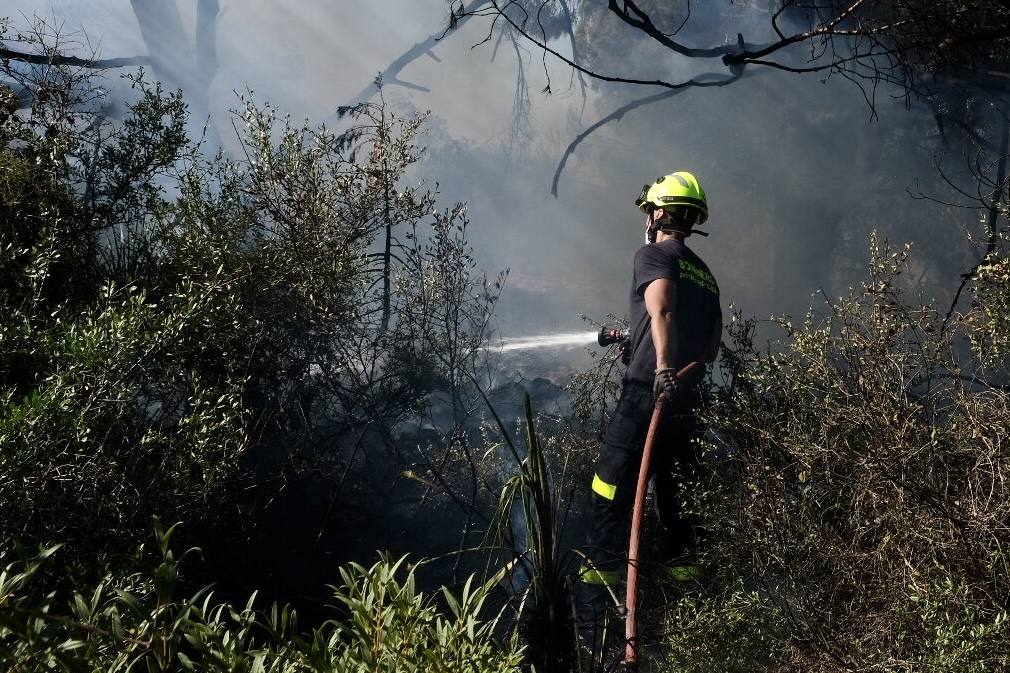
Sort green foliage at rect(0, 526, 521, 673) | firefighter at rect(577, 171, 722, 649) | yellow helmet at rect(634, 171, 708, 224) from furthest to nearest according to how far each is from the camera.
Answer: yellow helmet at rect(634, 171, 708, 224) → firefighter at rect(577, 171, 722, 649) → green foliage at rect(0, 526, 521, 673)

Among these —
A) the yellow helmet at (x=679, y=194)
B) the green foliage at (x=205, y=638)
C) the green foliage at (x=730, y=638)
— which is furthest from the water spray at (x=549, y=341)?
the green foliage at (x=205, y=638)

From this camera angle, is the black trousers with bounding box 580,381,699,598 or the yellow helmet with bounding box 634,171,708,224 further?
the yellow helmet with bounding box 634,171,708,224

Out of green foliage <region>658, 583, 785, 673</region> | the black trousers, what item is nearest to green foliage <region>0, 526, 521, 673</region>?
green foliage <region>658, 583, 785, 673</region>

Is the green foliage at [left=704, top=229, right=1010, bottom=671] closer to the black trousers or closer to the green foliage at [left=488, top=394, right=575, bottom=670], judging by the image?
the black trousers

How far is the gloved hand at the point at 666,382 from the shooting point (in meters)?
2.81

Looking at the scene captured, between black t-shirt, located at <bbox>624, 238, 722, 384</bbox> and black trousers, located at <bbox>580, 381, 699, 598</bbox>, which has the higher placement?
black t-shirt, located at <bbox>624, 238, 722, 384</bbox>

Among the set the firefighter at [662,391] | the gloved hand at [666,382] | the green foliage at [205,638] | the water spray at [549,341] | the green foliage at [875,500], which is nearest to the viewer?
the green foliage at [205,638]

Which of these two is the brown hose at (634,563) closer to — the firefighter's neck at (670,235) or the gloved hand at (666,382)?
the gloved hand at (666,382)

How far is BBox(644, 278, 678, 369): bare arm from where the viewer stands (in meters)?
2.96

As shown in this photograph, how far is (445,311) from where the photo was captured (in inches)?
173

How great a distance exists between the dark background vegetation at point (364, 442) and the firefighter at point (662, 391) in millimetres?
155

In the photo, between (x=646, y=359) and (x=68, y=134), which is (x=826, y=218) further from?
(x=68, y=134)

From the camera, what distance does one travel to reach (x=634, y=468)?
3018 mm

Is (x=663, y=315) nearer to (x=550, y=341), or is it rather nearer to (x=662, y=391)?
(x=662, y=391)
